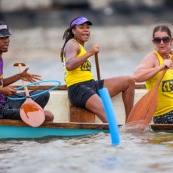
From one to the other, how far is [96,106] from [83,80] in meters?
0.43

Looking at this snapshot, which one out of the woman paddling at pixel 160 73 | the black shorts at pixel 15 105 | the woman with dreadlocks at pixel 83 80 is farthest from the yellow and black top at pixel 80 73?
the woman paddling at pixel 160 73

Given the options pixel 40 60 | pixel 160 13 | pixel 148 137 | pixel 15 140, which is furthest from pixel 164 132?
pixel 160 13

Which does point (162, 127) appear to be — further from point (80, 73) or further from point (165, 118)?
point (80, 73)

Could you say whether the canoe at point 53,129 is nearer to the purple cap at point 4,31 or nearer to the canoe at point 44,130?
the canoe at point 44,130

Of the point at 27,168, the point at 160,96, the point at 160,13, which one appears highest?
the point at 160,13

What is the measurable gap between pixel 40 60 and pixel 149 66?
2881 centimetres

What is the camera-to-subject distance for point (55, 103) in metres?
11.6

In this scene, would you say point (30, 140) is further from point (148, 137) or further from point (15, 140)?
point (148, 137)

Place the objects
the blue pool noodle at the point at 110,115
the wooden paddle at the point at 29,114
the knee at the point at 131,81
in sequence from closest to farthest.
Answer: the blue pool noodle at the point at 110,115 → the wooden paddle at the point at 29,114 → the knee at the point at 131,81

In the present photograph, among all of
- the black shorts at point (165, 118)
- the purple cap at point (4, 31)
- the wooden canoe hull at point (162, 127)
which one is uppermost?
the purple cap at point (4, 31)

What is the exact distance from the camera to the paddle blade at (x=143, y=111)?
10.2 m

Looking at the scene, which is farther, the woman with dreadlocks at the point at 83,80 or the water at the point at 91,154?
the woman with dreadlocks at the point at 83,80

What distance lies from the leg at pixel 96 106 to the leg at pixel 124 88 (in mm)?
439

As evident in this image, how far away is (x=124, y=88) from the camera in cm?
1120
